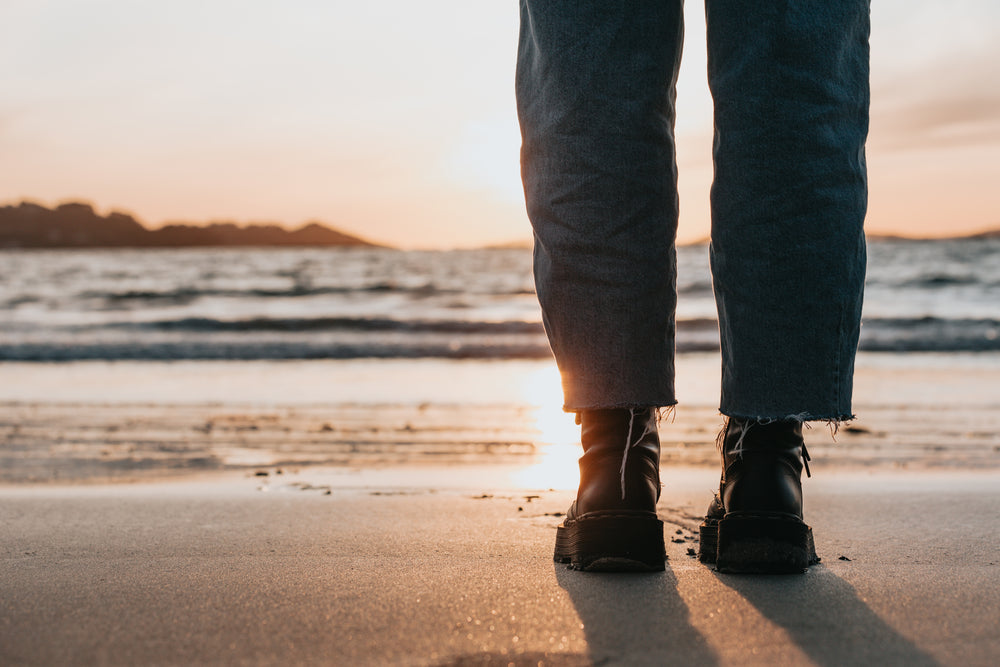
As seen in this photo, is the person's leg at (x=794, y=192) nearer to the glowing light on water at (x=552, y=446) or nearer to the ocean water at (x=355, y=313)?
the glowing light on water at (x=552, y=446)

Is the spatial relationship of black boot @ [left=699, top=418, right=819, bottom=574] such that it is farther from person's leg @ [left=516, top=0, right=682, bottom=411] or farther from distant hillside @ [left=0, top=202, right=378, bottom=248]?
distant hillside @ [left=0, top=202, right=378, bottom=248]

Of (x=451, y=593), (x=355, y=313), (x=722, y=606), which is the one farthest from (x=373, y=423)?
(x=355, y=313)

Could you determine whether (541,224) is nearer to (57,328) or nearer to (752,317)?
(752,317)

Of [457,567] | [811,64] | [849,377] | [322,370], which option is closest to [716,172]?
[811,64]

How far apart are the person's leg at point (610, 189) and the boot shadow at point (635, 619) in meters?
0.21

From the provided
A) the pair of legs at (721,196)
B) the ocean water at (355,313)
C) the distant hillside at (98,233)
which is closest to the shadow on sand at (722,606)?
the pair of legs at (721,196)

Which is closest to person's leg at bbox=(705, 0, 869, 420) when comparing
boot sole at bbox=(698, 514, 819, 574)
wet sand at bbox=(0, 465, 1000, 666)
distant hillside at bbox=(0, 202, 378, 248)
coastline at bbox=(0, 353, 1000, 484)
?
boot sole at bbox=(698, 514, 819, 574)

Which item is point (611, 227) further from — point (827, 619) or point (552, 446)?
point (552, 446)

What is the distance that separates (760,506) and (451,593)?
0.38 m

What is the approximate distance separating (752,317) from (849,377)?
138 mm

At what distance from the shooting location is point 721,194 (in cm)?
104

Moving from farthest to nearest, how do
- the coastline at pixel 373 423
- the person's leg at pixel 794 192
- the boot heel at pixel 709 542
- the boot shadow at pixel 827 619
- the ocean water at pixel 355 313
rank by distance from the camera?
1. the ocean water at pixel 355 313
2. the coastline at pixel 373 423
3. the boot heel at pixel 709 542
4. the person's leg at pixel 794 192
5. the boot shadow at pixel 827 619

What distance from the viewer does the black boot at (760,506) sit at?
101cm

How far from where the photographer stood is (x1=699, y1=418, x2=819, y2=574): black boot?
1011 millimetres
